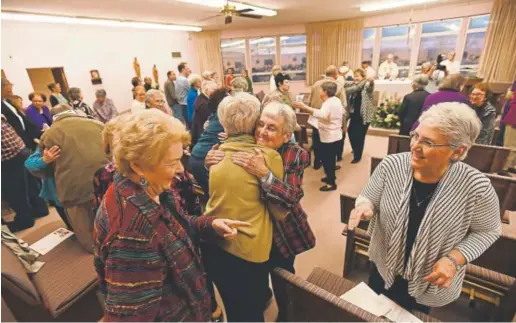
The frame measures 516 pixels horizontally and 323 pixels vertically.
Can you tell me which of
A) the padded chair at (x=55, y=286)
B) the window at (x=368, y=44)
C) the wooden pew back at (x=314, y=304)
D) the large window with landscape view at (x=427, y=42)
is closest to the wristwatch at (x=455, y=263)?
the wooden pew back at (x=314, y=304)

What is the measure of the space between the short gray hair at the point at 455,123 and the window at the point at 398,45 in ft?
27.3

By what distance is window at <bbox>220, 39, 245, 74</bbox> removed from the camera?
10219 millimetres

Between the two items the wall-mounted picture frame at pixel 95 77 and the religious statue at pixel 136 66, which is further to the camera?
the religious statue at pixel 136 66

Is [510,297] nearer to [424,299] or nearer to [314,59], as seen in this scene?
[424,299]

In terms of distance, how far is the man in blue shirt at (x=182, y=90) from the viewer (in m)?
5.65

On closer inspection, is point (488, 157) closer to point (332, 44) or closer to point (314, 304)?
point (314, 304)

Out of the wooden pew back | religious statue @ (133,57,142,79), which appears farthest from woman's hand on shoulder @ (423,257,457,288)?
religious statue @ (133,57,142,79)

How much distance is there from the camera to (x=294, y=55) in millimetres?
9969

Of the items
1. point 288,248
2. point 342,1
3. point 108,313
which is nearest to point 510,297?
point 288,248

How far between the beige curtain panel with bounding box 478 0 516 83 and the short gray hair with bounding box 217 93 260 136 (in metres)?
8.11

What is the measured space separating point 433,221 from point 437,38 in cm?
853

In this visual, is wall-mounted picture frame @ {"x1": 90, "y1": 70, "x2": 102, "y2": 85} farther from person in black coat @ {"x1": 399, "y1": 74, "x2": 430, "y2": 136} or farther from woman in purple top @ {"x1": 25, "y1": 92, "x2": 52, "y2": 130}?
person in black coat @ {"x1": 399, "y1": 74, "x2": 430, "y2": 136}

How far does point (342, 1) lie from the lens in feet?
17.3

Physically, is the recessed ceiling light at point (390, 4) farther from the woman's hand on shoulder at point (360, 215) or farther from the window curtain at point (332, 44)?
the woman's hand on shoulder at point (360, 215)
